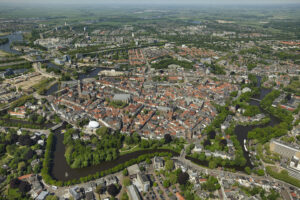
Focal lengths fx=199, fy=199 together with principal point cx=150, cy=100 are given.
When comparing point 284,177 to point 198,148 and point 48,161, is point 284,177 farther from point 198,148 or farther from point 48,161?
point 48,161

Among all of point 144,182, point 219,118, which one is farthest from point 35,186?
point 219,118

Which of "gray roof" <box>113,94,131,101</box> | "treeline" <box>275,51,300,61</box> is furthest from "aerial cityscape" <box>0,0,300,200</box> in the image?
"treeline" <box>275,51,300,61</box>

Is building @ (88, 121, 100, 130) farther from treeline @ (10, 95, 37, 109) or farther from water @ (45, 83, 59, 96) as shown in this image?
water @ (45, 83, 59, 96)

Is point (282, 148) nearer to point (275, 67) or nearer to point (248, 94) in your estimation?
point (248, 94)

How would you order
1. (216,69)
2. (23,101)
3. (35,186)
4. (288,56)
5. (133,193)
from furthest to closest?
→ (288,56), (216,69), (23,101), (35,186), (133,193)

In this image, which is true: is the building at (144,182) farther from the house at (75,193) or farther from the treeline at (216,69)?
the treeline at (216,69)

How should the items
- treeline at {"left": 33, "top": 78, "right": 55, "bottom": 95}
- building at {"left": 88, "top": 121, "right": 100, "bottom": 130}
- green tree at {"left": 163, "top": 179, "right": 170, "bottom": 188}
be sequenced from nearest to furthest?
green tree at {"left": 163, "top": 179, "right": 170, "bottom": 188}
building at {"left": 88, "top": 121, "right": 100, "bottom": 130}
treeline at {"left": 33, "top": 78, "right": 55, "bottom": 95}

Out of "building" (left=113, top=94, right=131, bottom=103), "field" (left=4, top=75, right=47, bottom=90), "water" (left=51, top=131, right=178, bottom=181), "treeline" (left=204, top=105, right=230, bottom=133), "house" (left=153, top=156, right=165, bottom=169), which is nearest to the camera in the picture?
"water" (left=51, top=131, right=178, bottom=181)

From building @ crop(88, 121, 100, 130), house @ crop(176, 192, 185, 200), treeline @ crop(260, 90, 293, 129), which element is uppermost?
building @ crop(88, 121, 100, 130)
